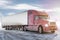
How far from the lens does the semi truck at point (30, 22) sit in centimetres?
246

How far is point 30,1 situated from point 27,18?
0.76 ft

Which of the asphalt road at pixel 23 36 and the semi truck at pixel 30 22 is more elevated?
the semi truck at pixel 30 22

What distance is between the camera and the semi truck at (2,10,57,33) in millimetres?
2465

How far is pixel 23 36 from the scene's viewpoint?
2523mm

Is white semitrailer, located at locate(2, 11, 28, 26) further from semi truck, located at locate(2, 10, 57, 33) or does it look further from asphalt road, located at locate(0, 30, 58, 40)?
asphalt road, located at locate(0, 30, 58, 40)

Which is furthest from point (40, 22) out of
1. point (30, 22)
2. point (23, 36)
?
point (23, 36)

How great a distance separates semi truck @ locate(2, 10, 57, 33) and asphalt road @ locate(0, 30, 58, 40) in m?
0.05

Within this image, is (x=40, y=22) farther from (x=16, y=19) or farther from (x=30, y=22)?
(x=16, y=19)

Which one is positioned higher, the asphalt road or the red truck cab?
the red truck cab

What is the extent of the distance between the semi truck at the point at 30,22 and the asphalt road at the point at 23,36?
53 millimetres

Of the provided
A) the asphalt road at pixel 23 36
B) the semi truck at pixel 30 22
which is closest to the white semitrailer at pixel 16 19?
the semi truck at pixel 30 22

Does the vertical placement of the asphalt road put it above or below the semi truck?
below

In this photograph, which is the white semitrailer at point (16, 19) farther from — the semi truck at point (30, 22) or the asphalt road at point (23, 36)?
the asphalt road at point (23, 36)

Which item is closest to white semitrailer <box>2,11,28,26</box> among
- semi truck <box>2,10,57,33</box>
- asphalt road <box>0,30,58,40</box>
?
semi truck <box>2,10,57,33</box>
